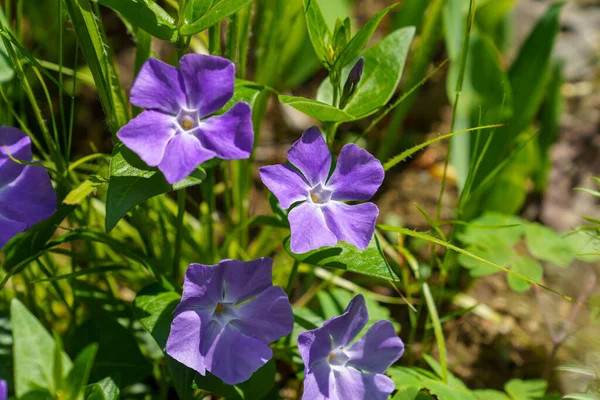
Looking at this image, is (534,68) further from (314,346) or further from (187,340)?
(187,340)

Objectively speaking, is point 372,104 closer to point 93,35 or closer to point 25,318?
point 93,35

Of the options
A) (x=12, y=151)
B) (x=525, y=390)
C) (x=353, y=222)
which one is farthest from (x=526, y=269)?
(x=12, y=151)

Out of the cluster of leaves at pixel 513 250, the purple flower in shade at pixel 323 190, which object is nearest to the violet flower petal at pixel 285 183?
the purple flower in shade at pixel 323 190

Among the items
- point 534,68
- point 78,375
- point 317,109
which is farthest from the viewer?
point 534,68

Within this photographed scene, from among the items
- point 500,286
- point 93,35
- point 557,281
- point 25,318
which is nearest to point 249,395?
point 25,318

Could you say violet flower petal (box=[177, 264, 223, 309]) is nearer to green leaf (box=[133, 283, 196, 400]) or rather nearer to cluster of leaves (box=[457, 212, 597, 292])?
green leaf (box=[133, 283, 196, 400])

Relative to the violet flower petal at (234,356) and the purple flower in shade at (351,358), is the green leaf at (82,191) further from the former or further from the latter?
the purple flower in shade at (351,358)
